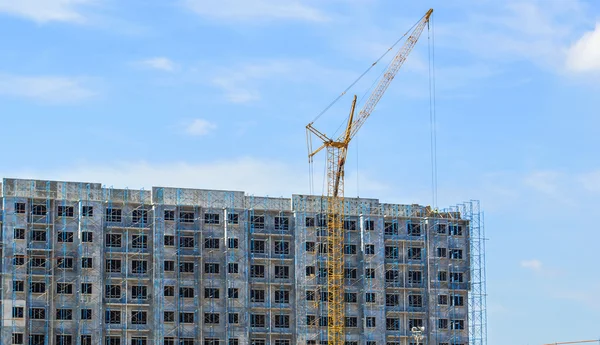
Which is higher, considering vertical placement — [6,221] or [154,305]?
[6,221]

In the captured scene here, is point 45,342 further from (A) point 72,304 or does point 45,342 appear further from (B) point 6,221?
(B) point 6,221

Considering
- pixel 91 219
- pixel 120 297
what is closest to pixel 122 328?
pixel 120 297

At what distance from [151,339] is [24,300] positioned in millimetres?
21585

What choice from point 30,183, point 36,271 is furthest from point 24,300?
Answer: point 30,183

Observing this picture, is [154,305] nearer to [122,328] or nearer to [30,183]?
[122,328]

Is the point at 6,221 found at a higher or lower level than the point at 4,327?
higher

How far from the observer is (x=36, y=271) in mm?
195625

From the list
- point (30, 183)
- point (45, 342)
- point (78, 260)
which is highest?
point (30, 183)

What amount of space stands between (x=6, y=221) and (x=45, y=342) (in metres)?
20.3

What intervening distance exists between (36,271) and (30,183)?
1451 cm

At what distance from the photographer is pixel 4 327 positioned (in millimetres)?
191125

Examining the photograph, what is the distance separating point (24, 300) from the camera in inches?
7608

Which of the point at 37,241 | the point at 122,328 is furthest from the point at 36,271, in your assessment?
the point at 122,328

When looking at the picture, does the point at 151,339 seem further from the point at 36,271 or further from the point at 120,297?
the point at 36,271
